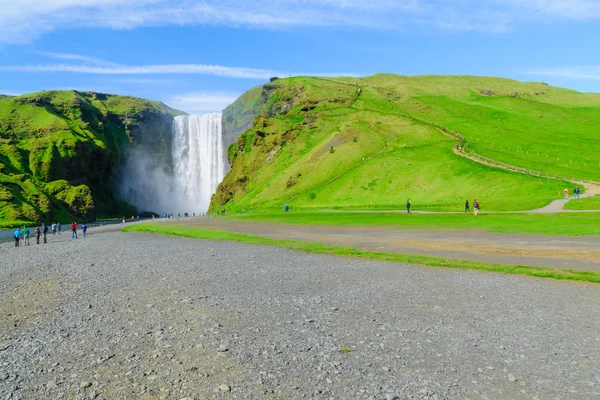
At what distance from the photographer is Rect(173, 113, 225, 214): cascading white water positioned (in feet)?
585

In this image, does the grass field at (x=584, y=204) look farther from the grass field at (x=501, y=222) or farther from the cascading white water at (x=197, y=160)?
the cascading white water at (x=197, y=160)

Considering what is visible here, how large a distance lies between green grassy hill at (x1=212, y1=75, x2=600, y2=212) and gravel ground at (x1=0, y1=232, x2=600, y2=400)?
47603 mm

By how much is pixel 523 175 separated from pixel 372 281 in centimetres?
6842

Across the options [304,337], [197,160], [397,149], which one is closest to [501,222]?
[304,337]

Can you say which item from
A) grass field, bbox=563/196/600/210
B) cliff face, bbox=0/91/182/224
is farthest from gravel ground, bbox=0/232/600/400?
cliff face, bbox=0/91/182/224

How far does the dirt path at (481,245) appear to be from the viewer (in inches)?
988

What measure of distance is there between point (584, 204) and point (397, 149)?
60169 millimetres

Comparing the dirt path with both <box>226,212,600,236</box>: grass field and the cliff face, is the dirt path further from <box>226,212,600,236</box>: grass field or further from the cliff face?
the cliff face

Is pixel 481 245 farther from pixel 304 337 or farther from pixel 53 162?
pixel 53 162

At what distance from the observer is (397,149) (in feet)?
364

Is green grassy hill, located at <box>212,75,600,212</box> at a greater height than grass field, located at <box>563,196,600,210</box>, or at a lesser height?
greater

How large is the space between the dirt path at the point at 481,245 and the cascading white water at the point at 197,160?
139498 millimetres

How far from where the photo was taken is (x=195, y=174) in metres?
184

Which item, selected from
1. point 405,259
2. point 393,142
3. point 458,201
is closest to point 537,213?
point 458,201
